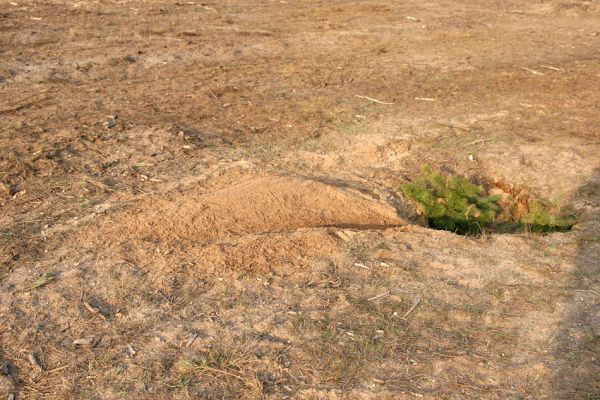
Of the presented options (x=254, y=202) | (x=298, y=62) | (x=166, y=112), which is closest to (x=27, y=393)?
(x=254, y=202)

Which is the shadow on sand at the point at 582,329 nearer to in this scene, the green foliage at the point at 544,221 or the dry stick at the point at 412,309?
the green foliage at the point at 544,221

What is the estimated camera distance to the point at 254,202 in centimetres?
494

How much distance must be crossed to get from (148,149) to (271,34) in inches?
165

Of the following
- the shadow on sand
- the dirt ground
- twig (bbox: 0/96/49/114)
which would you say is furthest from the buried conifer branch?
twig (bbox: 0/96/49/114)

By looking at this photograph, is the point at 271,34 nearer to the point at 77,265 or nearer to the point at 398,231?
the point at 398,231

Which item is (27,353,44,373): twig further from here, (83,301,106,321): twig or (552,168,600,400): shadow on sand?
(552,168,600,400): shadow on sand

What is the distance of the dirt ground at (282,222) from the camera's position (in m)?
3.45

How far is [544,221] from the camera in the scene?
538 cm

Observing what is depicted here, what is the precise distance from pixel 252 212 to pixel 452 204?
1.67 metres

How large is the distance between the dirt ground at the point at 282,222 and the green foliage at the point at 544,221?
0.13 m

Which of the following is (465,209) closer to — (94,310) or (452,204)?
(452,204)

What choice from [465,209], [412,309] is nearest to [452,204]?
[465,209]

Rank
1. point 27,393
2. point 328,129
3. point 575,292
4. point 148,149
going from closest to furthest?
point 27,393 → point 575,292 → point 148,149 → point 328,129

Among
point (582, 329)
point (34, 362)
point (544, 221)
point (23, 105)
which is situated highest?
point (23, 105)
